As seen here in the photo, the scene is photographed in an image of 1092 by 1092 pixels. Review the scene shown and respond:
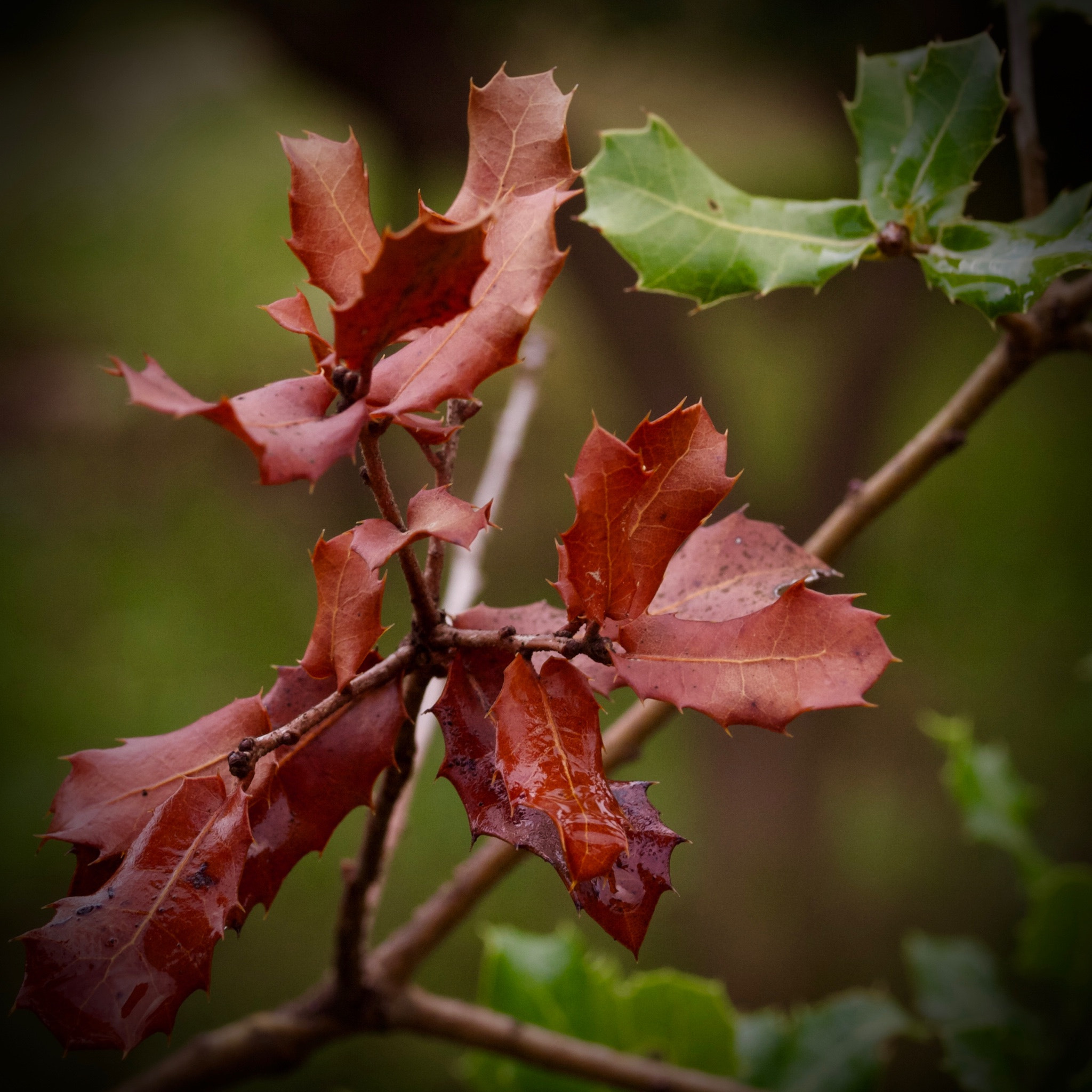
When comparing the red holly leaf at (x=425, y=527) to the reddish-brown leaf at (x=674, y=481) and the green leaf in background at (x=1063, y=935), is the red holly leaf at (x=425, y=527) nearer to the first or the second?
the reddish-brown leaf at (x=674, y=481)

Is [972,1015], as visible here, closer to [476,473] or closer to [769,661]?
[769,661]

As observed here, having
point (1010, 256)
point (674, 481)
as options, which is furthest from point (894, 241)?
point (674, 481)

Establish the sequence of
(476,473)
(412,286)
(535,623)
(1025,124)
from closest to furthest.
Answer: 1. (412,286)
2. (535,623)
3. (1025,124)
4. (476,473)

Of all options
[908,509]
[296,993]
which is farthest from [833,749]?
[296,993]

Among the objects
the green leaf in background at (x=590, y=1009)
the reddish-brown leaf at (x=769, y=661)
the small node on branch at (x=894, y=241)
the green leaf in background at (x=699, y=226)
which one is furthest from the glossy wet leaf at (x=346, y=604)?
the green leaf in background at (x=590, y=1009)

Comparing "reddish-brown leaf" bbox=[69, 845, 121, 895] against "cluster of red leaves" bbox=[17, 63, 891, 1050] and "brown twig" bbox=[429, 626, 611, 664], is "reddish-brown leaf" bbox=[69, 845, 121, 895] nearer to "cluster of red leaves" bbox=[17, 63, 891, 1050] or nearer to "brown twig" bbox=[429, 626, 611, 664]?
"cluster of red leaves" bbox=[17, 63, 891, 1050]

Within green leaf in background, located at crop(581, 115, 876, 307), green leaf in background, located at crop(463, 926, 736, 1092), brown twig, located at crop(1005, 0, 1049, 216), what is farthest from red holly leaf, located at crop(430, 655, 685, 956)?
green leaf in background, located at crop(463, 926, 736, 1092)
